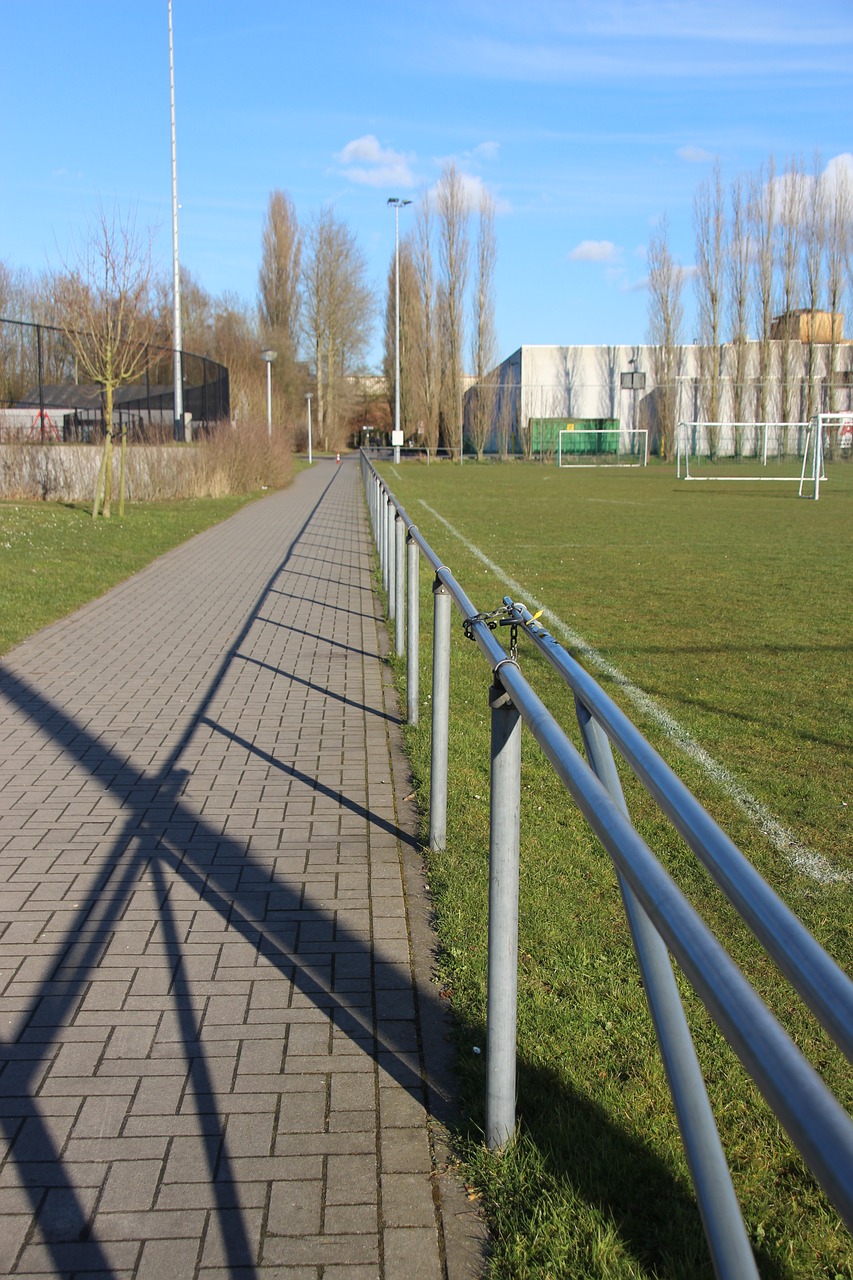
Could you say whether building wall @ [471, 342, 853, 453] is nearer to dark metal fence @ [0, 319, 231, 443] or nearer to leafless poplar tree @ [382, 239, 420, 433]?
leafless poplar tree @ [382, 239, 420, 433]

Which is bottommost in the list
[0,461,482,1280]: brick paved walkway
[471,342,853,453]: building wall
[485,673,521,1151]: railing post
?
[0,461,482,1280]: brick paved walkway

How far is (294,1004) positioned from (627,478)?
42857 mm

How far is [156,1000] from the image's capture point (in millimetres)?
3531

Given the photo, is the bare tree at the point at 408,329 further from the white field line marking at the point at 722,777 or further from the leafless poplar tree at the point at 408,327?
the white field line marking at the point at 722,777

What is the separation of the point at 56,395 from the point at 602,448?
1821 inches

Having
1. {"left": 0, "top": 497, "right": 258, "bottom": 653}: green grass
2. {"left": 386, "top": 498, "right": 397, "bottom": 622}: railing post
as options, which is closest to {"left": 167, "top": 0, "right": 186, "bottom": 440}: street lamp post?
{"left": 0, "top": 497, "right": 258, "bottom": 653}: green grass

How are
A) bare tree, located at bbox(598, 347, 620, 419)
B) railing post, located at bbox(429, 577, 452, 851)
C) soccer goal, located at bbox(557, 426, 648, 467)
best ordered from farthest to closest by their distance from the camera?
bare tree, located at bbox(598, 347, 620, 419) → soccer goal, located at bbox(557, 426, 648, 467) → railing post, located at bbox(429, 577, 452, 851)

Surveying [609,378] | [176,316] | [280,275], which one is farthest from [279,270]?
[176,316]

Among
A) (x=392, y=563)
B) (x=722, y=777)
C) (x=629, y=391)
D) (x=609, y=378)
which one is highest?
(x=609, y=378)

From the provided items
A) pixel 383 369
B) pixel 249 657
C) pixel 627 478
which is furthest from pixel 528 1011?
pixel 383 369

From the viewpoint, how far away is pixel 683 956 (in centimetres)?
138

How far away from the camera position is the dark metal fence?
83.8ft

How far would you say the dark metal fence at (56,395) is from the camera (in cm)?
2553

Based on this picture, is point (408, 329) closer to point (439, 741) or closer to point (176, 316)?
point (176, 316)
